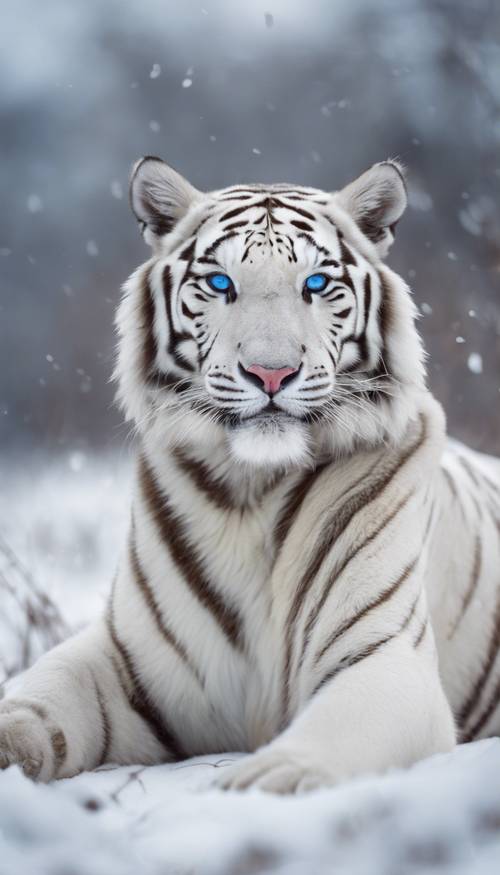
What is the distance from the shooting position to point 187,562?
1.61 metres

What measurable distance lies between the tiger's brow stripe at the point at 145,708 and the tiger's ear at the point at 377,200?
0.80 m

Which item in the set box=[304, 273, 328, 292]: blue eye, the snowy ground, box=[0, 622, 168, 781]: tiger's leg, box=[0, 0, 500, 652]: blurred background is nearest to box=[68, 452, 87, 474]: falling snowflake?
box=[0, 0, 500, 652]: blurred background

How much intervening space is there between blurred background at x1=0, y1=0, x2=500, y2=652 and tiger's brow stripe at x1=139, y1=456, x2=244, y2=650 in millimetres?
2687

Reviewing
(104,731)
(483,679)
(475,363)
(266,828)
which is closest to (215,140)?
(475,363)

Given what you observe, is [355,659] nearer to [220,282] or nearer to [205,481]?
[205,481]

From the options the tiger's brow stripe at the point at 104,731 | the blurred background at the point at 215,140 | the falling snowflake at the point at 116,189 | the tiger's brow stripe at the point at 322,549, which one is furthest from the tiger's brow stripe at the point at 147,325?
the falling snowflake at the point at 116,189

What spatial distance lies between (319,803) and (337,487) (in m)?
0.65

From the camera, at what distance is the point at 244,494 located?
5.24ft

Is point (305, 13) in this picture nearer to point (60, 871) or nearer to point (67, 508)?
point (67, 508)

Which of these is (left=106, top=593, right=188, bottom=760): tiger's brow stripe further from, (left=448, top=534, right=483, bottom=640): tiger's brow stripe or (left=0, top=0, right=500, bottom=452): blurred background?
(left=0, top=0, right=500, bottom=452): blurred background

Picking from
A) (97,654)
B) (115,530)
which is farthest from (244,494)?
(115,530)

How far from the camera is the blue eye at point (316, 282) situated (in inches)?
62.4

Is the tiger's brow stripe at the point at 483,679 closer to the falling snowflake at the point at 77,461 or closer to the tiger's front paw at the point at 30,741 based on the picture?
the tiger's front paw at the point at 30,741

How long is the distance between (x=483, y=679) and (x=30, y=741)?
858 millimetres
